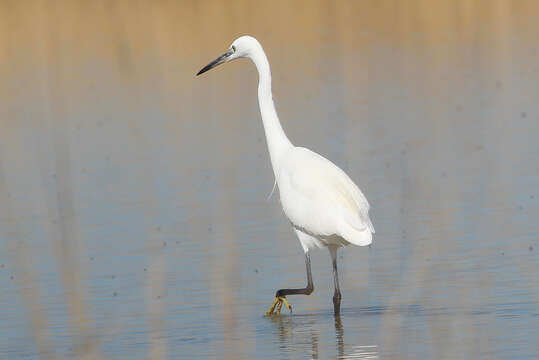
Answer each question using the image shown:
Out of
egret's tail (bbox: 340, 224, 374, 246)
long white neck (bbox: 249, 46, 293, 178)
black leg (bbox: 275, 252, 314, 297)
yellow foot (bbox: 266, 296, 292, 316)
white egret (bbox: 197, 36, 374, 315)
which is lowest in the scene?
yellow foot (bbox: 266, 296, 292, 316)

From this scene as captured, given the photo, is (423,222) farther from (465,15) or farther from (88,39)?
(88,39)

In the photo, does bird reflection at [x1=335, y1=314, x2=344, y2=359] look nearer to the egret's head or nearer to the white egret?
the white egret

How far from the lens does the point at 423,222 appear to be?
31.2 feet

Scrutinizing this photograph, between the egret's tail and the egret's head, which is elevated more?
the egret's head

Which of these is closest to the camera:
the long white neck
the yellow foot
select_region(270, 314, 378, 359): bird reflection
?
select_region(270, 314, 378, 359): bird reflection

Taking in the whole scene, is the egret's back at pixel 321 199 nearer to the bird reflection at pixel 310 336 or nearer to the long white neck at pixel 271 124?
the long white neck at pixel 271 124

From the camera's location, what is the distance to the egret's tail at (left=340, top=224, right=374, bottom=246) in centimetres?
698

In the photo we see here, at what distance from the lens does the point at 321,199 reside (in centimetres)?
746

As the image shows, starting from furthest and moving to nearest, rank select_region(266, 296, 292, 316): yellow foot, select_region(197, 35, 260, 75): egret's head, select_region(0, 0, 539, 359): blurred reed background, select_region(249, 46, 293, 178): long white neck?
select_region(197, 35, 260, 75): egret's head, select_region(249, 46, 293, 178): long white neck, select_region(266, 296, 292, 316): yellow foot, select_region(0, 0, 539, 359): blurred reed background

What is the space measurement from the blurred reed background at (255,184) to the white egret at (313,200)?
0.33 m

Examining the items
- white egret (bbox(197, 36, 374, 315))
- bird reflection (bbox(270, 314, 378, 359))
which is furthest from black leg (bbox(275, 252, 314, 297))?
bird reflection (bbox(270, 314, 378, 359))

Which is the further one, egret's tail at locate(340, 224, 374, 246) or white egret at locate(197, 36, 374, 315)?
white egret at locate(197, 36, 374, 315)

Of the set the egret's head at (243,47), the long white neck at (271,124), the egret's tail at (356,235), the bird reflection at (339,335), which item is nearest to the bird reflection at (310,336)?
the bird reflection at (339,335)

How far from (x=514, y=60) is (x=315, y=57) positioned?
3.54 metres
